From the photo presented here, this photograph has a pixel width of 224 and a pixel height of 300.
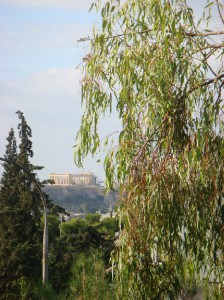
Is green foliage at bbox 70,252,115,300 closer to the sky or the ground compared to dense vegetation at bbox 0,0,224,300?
closer to the ground

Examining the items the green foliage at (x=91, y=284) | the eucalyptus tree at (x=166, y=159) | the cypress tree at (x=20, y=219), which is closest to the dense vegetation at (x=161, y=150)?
the eucalyptus tree at (x=166, y=159)

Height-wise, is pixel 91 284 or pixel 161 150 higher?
pixel 161 150

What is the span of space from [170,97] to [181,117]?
32 centimetres

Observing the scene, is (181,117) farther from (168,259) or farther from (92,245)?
(92,245)

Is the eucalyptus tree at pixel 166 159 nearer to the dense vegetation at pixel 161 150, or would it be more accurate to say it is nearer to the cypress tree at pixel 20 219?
the dense vegetation at pixel 161 150

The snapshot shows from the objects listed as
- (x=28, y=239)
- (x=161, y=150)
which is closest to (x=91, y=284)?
(x=161, y=150)

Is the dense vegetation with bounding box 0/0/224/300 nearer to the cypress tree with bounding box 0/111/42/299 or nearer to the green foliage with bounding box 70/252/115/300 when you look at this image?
the green foliage with bounding box 70/252/115/300

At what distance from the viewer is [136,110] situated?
9.63 m

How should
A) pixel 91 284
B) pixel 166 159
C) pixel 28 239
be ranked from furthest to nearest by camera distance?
pixel 28 239
pixel 91 284
pixel 166 159

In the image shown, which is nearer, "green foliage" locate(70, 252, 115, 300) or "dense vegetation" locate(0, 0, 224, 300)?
"dense vegetation" locate(0, 0, 224, 300)

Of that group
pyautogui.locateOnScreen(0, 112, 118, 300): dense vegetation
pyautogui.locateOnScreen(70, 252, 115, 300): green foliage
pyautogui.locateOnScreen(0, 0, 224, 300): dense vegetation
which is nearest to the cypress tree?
pyautogui.locateOnScreen(0, 112, 118, 300): dense vegetation

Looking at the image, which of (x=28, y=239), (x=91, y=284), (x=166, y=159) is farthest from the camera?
(x=28, y=239)

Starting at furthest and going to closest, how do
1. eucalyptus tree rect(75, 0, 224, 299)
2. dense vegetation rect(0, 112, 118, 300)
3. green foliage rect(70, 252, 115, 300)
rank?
dense vegetation rect(0, 112, 118, 300), green foliage rect(70, 252, 115, 300), eucalyptus tree rect(75, 0, 224, 299)

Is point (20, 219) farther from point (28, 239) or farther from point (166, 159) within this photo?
point (166, 159)
